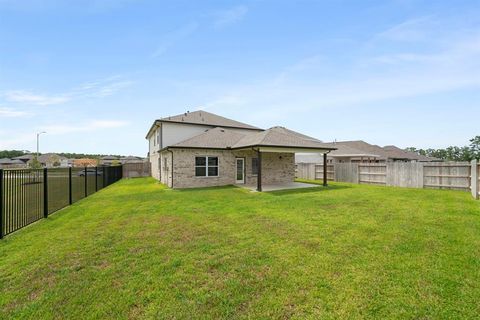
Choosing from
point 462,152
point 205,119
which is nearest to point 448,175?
point 205,119

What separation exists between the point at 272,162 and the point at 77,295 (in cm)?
1580

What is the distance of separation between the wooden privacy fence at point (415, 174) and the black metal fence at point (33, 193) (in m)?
16.8

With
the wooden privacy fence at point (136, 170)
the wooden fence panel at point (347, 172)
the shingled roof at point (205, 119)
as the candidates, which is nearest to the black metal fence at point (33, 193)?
the shingled roof at point (205, 119)

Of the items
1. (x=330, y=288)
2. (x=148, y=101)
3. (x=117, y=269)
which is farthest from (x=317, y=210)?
(x=148, y=101)

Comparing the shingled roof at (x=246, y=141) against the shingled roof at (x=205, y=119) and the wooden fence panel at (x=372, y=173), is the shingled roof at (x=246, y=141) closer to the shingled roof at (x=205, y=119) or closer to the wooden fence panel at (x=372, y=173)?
the shingled roof at (x=205, y=119)

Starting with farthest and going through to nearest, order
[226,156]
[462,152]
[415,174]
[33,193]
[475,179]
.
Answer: [462,152], [226,156], [415,174], [475,179], [33,193]

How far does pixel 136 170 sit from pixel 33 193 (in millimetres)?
21082

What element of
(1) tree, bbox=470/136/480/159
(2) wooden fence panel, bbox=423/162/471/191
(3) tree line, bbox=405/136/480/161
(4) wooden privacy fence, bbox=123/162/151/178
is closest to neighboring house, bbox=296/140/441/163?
(2) wooden fence panel, bbox=423/162/471/191

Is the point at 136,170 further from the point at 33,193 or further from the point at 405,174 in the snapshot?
the point at 405,174

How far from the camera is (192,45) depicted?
44.5 ft

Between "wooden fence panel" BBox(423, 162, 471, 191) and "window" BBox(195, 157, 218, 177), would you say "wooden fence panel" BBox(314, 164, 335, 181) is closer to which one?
"wooden fence panel" BBox(423, 162, 471, 191)

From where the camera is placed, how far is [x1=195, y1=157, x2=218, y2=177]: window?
16312 mm

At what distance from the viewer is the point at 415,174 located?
15523 mm

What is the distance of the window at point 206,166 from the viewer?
1631 centimetres
